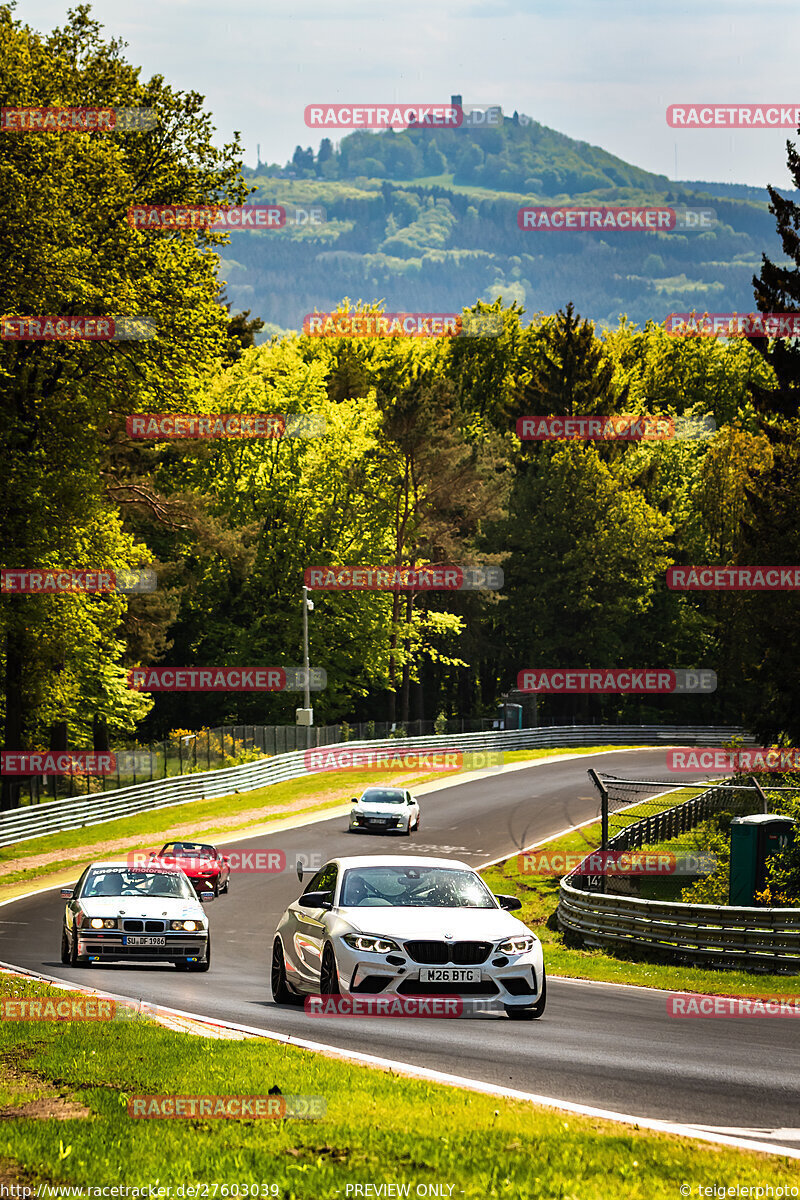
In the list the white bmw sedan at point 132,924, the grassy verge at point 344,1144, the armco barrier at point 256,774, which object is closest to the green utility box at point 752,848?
the white bmw sedan at point 132,924

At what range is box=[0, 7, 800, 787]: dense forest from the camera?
38.3 m

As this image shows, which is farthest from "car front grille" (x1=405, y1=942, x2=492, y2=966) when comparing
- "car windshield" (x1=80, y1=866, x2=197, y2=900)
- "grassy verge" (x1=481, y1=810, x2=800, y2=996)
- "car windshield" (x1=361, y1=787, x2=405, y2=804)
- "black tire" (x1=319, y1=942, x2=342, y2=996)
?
"car windshield" (x1=361, y1=787, x2=405, y2=804)

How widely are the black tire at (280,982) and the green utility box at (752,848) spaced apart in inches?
393

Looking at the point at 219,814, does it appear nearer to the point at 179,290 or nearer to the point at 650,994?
the point at 179,290

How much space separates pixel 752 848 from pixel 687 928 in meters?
2.36

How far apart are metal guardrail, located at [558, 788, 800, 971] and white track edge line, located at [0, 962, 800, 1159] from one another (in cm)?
878

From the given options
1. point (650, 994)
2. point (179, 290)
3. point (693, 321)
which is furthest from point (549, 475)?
point (650, 994)

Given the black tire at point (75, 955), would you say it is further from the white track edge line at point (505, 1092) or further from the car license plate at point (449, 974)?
the car license plate at point (449, 974)

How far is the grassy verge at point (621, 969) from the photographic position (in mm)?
18359

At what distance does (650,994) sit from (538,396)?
70.0 metres

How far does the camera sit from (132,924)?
18.4 m

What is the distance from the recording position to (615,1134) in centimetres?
803

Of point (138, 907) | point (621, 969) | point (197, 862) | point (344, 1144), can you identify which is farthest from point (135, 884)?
point (344, 1144)

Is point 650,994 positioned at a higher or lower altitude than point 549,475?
lower
